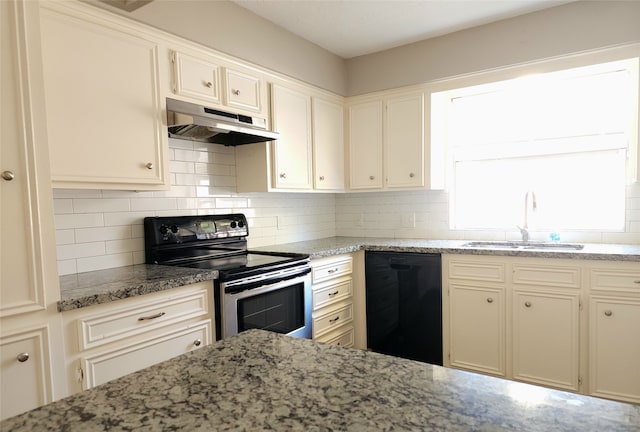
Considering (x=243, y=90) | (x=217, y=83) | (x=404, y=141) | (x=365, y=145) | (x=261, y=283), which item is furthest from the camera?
(x=365, y=145)

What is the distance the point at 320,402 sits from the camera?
673mm

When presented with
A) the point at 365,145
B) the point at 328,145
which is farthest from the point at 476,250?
the point at 328,145

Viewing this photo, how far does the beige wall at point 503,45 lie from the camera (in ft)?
8.31

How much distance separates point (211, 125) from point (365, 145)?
5.57 feet

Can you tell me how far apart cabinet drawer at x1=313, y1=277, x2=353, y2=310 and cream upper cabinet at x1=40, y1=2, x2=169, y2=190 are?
127cm

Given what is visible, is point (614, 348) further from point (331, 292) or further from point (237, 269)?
point (237, 269)

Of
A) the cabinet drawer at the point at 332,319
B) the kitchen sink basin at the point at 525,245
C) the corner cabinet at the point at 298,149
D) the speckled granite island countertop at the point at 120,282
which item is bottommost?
the cabinet drawer at the point at 332,319

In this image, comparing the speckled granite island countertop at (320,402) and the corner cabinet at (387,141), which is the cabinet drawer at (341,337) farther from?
the speckled granite island countertop at (320,402)

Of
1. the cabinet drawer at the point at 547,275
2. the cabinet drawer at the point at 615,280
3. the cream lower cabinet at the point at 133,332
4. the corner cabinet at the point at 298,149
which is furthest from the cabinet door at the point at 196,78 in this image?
the cabinet drawer at the point at 615,280

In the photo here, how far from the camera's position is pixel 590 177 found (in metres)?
2.89

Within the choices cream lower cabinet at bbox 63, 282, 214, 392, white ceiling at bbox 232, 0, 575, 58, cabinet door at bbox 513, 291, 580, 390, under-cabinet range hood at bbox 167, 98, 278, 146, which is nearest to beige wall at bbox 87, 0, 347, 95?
white ceiling at bbox 232, 0, 575, 58

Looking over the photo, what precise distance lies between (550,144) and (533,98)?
1.28 feet

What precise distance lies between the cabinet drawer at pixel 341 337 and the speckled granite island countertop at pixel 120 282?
1.22 metres

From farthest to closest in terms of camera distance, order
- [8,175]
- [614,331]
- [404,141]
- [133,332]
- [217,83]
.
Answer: [404,141]
[217,83]
[614,331]
[133,332]
[8,175]
